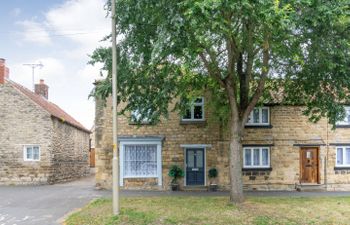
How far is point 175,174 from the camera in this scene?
22500mm

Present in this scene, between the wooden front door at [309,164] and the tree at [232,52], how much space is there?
18.2 feet

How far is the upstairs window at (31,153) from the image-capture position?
1056 inches

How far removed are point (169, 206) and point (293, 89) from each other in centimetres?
781

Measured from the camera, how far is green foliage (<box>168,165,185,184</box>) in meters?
22.5

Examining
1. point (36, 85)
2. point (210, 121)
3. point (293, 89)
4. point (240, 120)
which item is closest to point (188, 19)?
point (240, 120)

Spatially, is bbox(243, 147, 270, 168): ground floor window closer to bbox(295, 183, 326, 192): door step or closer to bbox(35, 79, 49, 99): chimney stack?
bbox(295, 183, 326, 192): door step

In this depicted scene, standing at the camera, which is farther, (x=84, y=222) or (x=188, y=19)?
(x=84, y=222)

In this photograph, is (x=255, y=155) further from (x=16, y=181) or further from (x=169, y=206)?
(x=16, y=181)

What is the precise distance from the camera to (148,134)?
23250 mm

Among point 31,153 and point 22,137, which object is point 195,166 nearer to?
point 31,153

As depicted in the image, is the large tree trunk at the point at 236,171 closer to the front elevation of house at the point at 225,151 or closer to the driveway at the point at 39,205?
the driveway at the point at 39,205

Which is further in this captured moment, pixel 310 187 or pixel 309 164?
pixel 309 164

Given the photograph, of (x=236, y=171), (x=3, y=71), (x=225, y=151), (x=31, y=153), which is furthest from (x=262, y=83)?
(x=3, y=71)

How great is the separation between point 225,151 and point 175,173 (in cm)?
308
